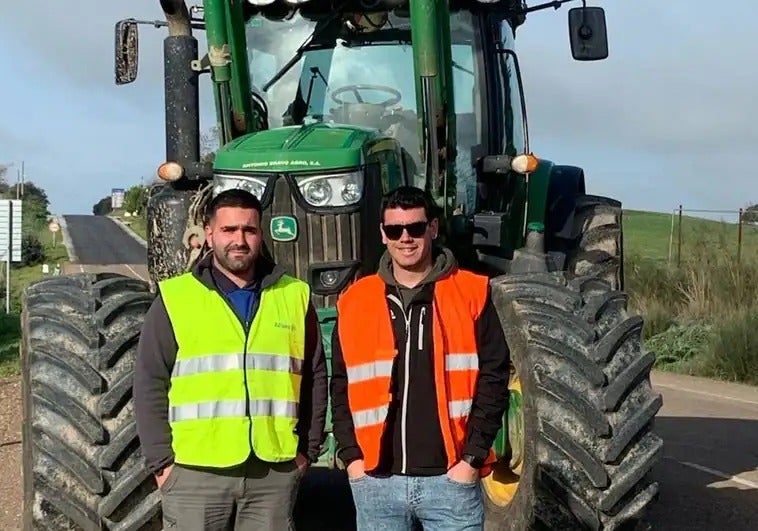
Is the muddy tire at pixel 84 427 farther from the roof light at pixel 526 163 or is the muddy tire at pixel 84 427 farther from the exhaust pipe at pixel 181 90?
the roof light at pixel 526 163

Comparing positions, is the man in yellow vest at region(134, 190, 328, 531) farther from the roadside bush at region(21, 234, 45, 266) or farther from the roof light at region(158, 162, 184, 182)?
the roadside bush at region(21, 234, 45, 266)

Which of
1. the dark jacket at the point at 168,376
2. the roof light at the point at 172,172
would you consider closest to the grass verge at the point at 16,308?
the roof light at the point at 172,172

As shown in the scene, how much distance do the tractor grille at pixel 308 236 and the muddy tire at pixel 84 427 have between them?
0.73m

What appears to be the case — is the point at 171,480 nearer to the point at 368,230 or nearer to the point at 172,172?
the point at 368,230

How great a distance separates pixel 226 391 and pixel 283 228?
163 centimetres

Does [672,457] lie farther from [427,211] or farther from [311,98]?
[427,211]

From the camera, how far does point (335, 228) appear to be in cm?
520

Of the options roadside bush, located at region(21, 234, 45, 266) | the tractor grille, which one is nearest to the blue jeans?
the tractor grille

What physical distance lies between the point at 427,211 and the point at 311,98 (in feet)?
8.73

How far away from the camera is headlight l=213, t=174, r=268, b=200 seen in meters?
5.16

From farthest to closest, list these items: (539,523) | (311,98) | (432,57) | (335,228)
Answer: (311,98) → (432,57) → (335,228) → (539,523)

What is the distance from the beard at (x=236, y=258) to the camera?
3713 mm

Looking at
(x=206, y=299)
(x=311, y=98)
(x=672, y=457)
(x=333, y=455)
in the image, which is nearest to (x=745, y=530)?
(x=672, y=457)

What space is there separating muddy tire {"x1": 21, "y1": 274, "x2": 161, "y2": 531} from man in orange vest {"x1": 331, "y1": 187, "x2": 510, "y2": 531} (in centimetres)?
112
